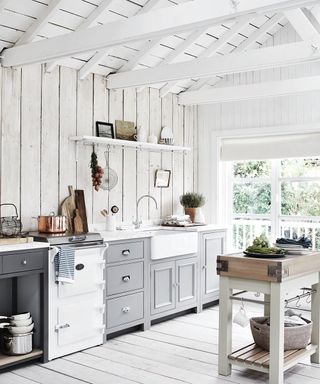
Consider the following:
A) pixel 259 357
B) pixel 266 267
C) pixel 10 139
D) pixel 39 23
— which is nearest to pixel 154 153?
pixel 10 139

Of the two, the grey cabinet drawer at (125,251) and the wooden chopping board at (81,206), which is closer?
the grey cabinet drawer at (125,251)

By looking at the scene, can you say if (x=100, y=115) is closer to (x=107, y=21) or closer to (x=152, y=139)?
(x=152, y=139)

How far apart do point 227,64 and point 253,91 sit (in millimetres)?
1143

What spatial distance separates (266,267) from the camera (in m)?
3.65

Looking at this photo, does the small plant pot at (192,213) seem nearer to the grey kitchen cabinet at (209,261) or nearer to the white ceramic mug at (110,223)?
the grey kitchen cabinet at (209,261)

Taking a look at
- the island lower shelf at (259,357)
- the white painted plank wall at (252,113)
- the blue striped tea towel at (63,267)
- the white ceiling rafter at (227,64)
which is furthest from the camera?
the white painted plank wall at (252,113)

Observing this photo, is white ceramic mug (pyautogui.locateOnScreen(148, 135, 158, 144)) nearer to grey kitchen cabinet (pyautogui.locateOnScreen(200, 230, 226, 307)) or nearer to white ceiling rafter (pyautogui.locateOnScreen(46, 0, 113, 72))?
grey kitchen cabinet (pyautogui.locateOnScreen(200, 230, 226, 307))

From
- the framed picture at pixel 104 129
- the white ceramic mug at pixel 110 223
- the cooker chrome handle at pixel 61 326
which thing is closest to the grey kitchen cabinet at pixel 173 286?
the white ceramic mug at pixel 110 223

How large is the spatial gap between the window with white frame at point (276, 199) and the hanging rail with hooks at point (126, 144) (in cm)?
91

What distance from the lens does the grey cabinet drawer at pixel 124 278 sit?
4.81 m

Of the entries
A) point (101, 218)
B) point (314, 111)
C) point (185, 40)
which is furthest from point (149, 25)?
point (314, 111)

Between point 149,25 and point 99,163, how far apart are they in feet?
7.23

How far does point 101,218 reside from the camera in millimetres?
5594

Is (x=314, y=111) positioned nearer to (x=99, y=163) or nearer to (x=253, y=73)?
(x=253, y=73)
